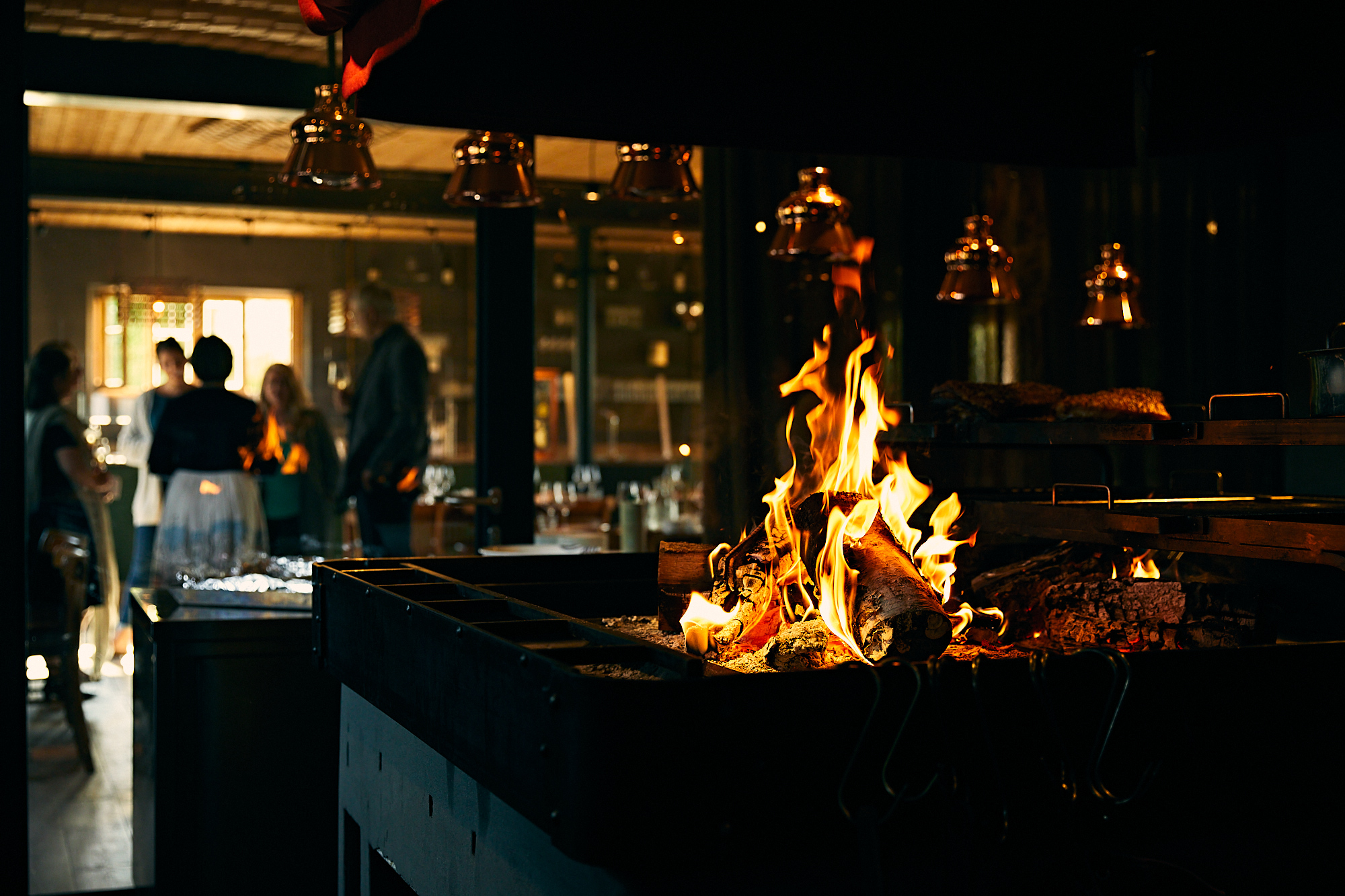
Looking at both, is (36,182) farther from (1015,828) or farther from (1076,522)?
(1015,828)

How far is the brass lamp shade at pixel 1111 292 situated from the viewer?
3.94 m

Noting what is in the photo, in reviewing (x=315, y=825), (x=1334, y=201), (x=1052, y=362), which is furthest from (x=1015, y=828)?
(x=1334, y=201)

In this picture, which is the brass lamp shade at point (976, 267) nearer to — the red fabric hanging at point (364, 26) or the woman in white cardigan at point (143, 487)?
the red fabric hanging at point (364, 26)

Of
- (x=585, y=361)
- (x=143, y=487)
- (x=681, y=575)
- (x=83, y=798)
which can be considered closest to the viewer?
(x=681, y=575)

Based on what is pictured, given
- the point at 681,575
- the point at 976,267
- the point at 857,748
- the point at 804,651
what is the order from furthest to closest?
the point at 976,267 → the point at 681,575 → the point at 804,651 → the point at 857,748

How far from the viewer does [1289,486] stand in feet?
16.2

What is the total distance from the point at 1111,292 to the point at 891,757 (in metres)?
2.95

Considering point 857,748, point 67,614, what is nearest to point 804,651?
point 857,748

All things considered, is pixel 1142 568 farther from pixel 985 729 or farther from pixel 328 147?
pixel 328 147

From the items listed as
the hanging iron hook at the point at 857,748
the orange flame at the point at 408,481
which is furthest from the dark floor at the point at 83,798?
the hanging iron hook at the point at 857,748

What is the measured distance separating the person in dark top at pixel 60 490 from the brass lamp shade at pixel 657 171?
1.86m

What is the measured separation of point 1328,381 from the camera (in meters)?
2.05

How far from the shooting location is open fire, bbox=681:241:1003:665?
1.92m

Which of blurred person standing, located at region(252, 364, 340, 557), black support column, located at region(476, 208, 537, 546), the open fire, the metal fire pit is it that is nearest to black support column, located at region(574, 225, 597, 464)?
black support column, located at region(476, 208, 537, 546)
